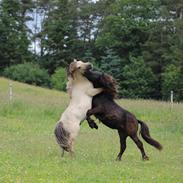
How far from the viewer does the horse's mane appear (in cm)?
1184

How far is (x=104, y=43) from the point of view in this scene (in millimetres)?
70812

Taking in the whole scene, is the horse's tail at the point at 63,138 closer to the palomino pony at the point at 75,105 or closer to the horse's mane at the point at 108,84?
the palomino pony at the point at 75,105

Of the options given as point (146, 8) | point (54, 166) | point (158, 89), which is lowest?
point (158, 89)

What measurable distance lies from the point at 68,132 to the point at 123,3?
62198mm

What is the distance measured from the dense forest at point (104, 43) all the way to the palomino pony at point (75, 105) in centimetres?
4953

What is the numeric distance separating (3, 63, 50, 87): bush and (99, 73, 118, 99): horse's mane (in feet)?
167

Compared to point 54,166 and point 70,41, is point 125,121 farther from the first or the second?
point 70,41

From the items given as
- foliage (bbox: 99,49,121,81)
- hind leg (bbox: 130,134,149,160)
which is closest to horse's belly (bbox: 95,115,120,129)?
hind leg (bbox: 130,134,149,160)

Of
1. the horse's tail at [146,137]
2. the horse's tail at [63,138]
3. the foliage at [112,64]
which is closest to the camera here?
the horse's tail at [63,138]

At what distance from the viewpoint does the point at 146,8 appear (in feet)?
235

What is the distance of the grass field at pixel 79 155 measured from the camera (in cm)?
929

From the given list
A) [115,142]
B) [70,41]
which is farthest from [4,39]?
[115,142]

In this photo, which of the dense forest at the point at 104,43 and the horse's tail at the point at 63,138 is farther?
the dense forest at the point at 104,43

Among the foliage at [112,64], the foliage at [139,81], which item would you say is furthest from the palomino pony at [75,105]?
the foliage at [139,81]
